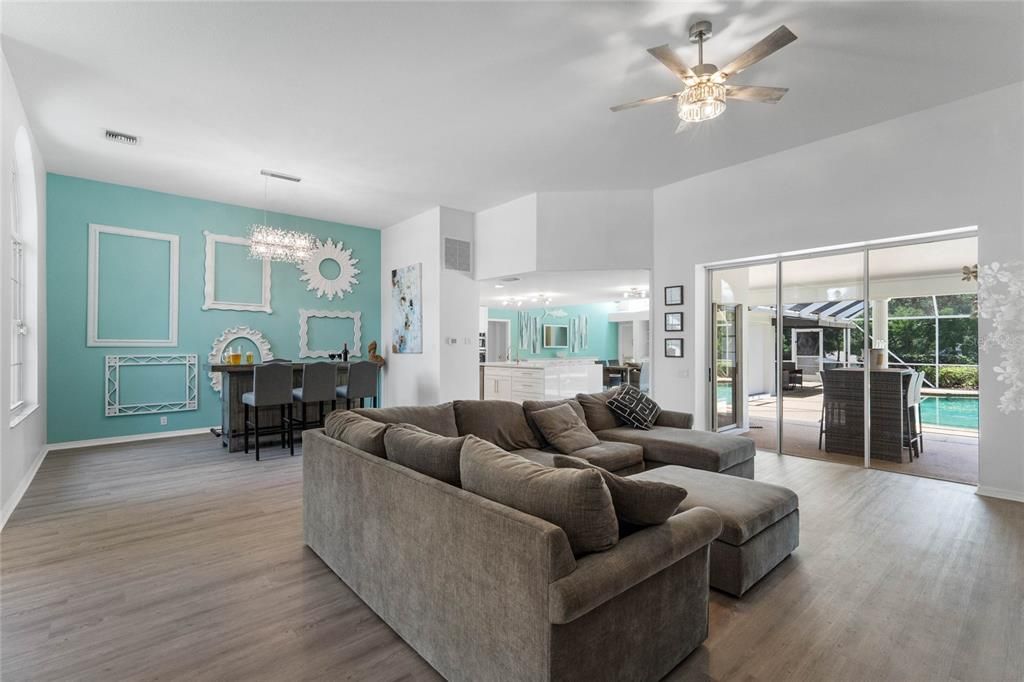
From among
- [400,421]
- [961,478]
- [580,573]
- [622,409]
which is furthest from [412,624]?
[961,478]

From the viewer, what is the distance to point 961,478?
4.20 m

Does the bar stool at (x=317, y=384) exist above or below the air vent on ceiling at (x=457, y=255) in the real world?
below

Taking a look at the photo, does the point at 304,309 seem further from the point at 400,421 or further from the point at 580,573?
the point at 580,573

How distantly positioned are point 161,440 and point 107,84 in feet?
13.9

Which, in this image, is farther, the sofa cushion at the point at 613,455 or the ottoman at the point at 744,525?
the sofa cushion at the point at 613,455

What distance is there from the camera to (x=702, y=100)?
3.00 metres

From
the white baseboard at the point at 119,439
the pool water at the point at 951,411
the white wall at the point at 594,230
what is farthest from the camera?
the white wall at the point at 594,230

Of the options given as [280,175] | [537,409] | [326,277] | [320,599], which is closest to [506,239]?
[280,175]

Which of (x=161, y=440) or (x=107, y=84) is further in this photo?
(x=161, y=440)

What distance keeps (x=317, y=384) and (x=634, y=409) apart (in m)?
3.67

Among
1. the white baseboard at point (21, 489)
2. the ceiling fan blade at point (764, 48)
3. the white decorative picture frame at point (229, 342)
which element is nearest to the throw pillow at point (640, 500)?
the ceiling fan blade at point (764, 48)

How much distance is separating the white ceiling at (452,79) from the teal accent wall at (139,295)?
597mm

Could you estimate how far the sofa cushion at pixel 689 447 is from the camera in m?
3.65

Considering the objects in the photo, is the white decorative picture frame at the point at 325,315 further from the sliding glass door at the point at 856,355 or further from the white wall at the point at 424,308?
the sliding glass door at the point at 856,355
